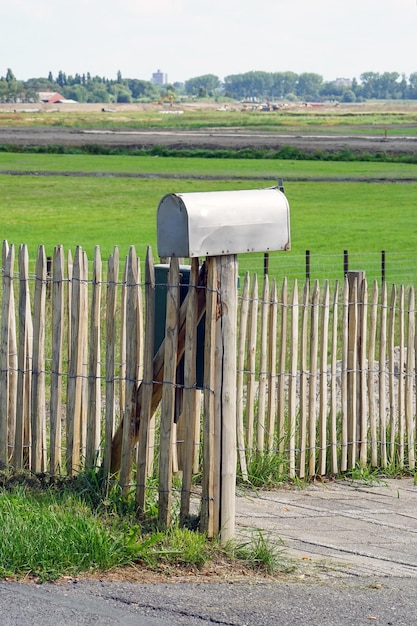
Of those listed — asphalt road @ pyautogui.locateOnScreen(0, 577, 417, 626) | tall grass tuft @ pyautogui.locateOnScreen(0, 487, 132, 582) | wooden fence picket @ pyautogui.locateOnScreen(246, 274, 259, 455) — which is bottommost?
asphalt road @ pyautogui.locateOnScreen(0, 577, 417, 626)

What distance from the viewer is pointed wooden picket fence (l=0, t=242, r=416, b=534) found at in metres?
6.45

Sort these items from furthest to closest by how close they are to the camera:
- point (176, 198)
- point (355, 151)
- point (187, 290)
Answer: point (355, 151) → point (187, 290) → point (176, 198)

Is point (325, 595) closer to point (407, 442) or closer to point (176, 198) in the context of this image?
point (176, 198)

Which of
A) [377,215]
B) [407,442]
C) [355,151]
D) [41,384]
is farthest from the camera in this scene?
[355,151]

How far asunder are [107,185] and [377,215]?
46.5 ft

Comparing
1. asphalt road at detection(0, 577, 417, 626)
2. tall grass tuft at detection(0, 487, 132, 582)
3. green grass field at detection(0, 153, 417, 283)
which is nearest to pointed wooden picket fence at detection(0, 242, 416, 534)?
tall grass tuft at detection(0, 487, 132, 582)

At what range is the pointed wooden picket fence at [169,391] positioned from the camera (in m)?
6.45

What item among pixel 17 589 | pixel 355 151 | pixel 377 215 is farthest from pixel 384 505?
pixel 355 151

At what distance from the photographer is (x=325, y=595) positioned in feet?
18.7

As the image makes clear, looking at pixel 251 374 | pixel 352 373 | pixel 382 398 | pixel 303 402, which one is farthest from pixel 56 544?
pixel 382 398

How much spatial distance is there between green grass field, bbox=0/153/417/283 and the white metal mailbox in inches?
594

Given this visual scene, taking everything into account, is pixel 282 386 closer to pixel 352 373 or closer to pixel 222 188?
pixel 352 373

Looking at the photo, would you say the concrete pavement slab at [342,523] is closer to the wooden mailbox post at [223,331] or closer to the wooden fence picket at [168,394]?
the wooden mailbox post at [223,331]

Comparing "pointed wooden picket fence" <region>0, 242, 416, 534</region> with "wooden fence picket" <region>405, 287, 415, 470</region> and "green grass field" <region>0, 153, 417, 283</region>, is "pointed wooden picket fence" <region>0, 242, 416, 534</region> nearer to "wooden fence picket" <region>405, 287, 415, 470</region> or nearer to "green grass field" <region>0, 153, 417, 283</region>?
"wooden fence picket" <region>405, 287, 415, 470</region>
